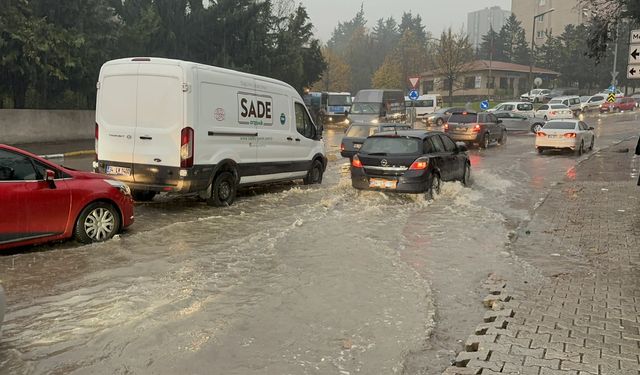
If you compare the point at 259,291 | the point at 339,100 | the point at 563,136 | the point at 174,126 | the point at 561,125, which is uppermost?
the point at 339,100

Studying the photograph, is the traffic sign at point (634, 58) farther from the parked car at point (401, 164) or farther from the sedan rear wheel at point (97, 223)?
the sedan rear wheel at point (97, 223)

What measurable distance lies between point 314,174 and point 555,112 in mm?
30603

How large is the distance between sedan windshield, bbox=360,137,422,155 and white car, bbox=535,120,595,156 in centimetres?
1280

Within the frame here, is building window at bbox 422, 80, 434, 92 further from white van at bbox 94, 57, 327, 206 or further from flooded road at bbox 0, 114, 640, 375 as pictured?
white van at bbox 94, 57, 327, 206

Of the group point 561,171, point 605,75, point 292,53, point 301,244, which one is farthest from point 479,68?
point 301,244

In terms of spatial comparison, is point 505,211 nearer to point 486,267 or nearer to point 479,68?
point 486,267

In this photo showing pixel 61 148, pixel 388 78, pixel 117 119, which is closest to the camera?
pixel 117 119

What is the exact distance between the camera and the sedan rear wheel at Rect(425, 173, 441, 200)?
1183 centimetres

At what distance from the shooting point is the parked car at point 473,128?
25.4 meters

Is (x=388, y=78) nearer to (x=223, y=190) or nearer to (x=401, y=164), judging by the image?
(x=401, y=164)

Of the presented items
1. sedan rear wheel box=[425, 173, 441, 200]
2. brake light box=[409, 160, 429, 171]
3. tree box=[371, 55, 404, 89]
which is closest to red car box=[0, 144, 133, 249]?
brake light box=[409, 160, 429, 171]

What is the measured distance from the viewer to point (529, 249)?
802 cm

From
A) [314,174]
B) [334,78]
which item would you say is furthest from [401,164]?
[334,78]

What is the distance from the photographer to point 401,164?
1161 centimetres
